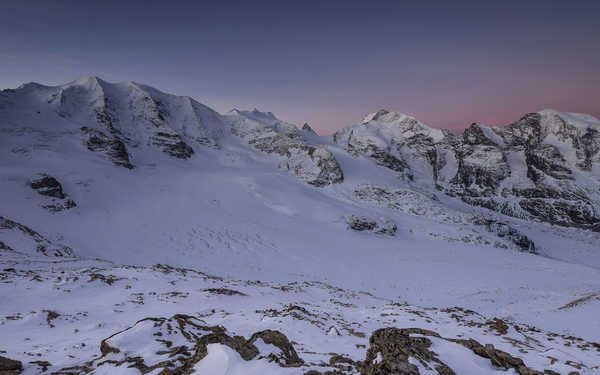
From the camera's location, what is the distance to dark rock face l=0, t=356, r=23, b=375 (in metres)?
4.39

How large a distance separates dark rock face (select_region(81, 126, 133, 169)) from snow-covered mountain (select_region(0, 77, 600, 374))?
1.18 feet

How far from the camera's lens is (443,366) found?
12.3ft

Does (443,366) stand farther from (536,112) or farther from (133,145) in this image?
(536,112)

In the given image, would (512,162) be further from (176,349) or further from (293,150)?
(176,349)

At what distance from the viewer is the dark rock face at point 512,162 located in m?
79.2

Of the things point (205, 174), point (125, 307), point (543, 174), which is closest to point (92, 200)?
point (205, 174)

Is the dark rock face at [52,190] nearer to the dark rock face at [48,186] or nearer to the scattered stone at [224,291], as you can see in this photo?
the dark rock face at [48,186]

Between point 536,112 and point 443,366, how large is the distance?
5819 inches

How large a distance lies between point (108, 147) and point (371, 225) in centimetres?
5245

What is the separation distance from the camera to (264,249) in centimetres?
2961

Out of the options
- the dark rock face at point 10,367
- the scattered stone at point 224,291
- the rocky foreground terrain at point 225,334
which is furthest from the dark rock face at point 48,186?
the dark rock face at point 10,367

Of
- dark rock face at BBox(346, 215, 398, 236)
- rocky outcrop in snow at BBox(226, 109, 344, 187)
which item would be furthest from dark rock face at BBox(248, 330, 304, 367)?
rocky outcrop in snow at BBox(226, 109, 344, 187)

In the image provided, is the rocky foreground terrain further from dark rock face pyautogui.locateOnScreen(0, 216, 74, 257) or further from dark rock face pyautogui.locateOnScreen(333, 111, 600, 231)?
dark rock face pyautogui.locateOnScreen(333, 111, 600, 231)

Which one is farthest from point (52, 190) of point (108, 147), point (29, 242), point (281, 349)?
point (281, 349)
